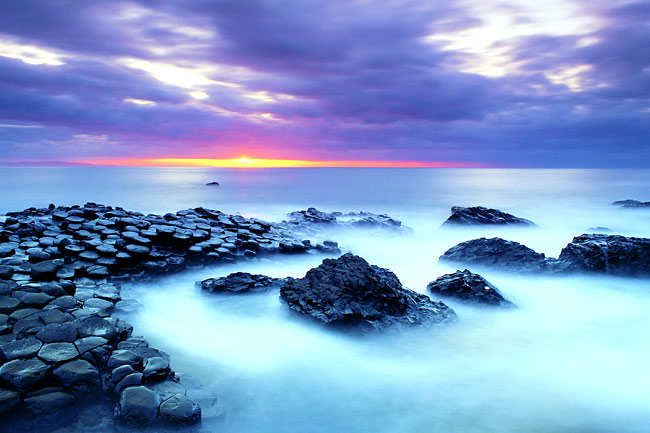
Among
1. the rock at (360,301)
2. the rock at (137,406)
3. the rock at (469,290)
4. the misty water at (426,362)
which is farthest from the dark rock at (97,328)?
the rock at (469,290)

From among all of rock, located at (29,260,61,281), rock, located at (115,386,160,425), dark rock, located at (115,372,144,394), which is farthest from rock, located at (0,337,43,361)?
rock, located at (29,260,61,281)

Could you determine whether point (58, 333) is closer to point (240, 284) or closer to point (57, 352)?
point (57, 352)

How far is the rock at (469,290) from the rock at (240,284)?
3.66 metres

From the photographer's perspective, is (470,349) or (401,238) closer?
(470,349)

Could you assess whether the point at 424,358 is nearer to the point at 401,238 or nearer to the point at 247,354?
the point at 247,354

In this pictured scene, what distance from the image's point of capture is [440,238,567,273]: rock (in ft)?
35.8

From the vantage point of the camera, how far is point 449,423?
4.78 metres

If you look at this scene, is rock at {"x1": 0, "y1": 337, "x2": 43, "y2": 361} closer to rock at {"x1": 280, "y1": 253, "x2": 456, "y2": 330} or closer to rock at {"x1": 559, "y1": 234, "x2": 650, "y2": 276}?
rock at {"x1": 280, "y1": 253, "x2": 456, "y2": 330}

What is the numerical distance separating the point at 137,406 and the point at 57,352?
4.33 feet

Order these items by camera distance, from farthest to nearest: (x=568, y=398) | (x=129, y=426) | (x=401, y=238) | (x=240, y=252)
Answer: (x=401, y=238)
(x=240, y=252)
(x=568, y=398)
(x=129, y=426)

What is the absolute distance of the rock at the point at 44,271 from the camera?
754cm

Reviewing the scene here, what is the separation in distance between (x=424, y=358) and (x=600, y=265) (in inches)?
289

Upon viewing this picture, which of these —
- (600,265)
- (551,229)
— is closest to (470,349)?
(600,265)

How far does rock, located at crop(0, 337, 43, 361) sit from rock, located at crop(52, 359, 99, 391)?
1.52ft
